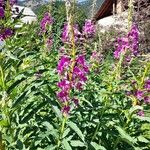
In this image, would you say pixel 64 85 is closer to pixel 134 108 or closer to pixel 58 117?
pixel 58 117

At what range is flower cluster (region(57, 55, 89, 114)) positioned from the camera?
3568 mm

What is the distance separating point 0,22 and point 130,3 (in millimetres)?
1687

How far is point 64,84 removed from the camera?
3.57 metres

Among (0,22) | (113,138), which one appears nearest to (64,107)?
(113,138)

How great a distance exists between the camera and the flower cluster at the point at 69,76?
3.57 metres

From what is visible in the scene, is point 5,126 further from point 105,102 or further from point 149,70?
point 149,70

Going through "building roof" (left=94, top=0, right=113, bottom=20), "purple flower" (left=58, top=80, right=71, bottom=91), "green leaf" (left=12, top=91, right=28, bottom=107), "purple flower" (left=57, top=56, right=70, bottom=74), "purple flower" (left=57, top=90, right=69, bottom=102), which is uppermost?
"purple flower" (left=57, top=56, right=70, bottom=74)

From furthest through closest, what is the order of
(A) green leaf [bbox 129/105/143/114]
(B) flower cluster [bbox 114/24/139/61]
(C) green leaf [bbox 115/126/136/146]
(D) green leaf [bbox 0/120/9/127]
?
(B) flower cluster [bbox 114/24/139/61], (A) green leaf [bbox 129/105/143/114], (C) green leaf [bbox 115/126/136/146], (D) green leaf [bbox 0/120/9/127]

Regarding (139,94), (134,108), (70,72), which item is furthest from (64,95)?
(139,94)

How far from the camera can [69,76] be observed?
357 cm

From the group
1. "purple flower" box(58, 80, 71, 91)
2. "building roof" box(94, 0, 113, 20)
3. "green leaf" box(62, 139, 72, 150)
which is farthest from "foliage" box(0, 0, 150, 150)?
"building roof" box(94, 0, 113, 20)

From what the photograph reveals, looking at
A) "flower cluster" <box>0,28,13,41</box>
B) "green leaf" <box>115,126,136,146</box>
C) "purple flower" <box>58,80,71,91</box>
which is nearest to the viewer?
"purple flower" <box>58,80,71,91</box>

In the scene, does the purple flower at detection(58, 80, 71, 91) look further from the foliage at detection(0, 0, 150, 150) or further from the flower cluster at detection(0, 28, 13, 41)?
the flower cluster at detection(0, 28, 13, 41)

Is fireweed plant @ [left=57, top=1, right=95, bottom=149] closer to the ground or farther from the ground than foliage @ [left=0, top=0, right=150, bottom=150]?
farther from the ground
